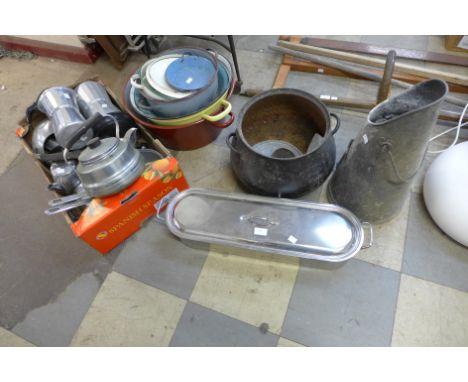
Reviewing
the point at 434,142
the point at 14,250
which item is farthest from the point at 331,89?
the point at 14,250

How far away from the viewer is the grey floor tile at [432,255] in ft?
3.15

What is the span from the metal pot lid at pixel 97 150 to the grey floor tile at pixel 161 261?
1.15 ft

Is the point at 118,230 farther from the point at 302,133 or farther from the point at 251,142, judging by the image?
the point at 302,133

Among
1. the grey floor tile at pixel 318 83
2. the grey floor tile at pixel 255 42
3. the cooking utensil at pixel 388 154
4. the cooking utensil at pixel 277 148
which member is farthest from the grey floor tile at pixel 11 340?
the grey floor tile at pixel 255 42

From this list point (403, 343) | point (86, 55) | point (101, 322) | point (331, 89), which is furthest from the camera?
point (86, 55)

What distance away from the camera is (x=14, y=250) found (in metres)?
1.15

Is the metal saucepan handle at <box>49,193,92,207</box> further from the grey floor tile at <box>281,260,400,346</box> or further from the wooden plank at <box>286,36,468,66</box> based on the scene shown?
the wooden plank at <box>286,36,468,66</box>

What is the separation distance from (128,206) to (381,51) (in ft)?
4.42

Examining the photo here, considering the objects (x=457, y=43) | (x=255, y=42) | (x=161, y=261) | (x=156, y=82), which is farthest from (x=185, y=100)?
(x=457, y=43)

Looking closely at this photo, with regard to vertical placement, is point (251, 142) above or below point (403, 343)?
above

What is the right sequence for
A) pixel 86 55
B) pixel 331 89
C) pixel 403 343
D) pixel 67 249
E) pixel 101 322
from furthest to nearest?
pixel 86 55, pixel 331 89, pixel 67 249, pixel 101 322, pixel 403 343

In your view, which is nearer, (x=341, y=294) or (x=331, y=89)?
(x=341, y=294)

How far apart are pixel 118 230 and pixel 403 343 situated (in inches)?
38.2

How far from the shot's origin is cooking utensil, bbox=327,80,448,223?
27.0 inches
